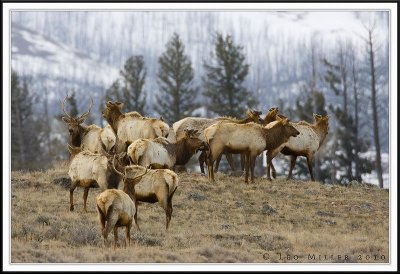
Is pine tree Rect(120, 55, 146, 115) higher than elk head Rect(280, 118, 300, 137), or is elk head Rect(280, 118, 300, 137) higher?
pine tree Rect(120, 55, 146, 115)

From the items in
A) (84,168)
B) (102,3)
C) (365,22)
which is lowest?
(84,168)

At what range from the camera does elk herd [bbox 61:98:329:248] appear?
16.0 metres

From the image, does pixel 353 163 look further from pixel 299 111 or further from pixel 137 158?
pixel 137 158

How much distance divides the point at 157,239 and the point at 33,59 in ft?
407

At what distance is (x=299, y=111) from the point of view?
41.5 meters

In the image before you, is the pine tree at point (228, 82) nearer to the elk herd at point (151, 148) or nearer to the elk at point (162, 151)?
the elk herd at point (151, 148)

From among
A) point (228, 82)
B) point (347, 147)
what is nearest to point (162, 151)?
point (347, 147)

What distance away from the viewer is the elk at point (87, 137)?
2138cm

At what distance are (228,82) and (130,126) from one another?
973 inches

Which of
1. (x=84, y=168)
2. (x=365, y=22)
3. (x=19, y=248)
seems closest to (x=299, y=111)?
(x=365, y=22)

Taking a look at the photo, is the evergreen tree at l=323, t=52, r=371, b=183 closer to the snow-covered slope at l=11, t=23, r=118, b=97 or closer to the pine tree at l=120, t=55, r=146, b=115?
the pine tree at l=120, t=55, r=146, b=115

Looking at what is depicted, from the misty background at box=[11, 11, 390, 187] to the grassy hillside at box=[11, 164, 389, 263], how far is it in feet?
16.6

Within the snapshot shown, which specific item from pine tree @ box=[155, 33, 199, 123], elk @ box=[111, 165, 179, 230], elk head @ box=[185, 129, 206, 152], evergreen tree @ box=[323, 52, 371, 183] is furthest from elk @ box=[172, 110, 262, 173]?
pine tree @ box=[155, 33, 199, 123]

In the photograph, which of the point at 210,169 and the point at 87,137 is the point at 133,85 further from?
the point at 210,169
